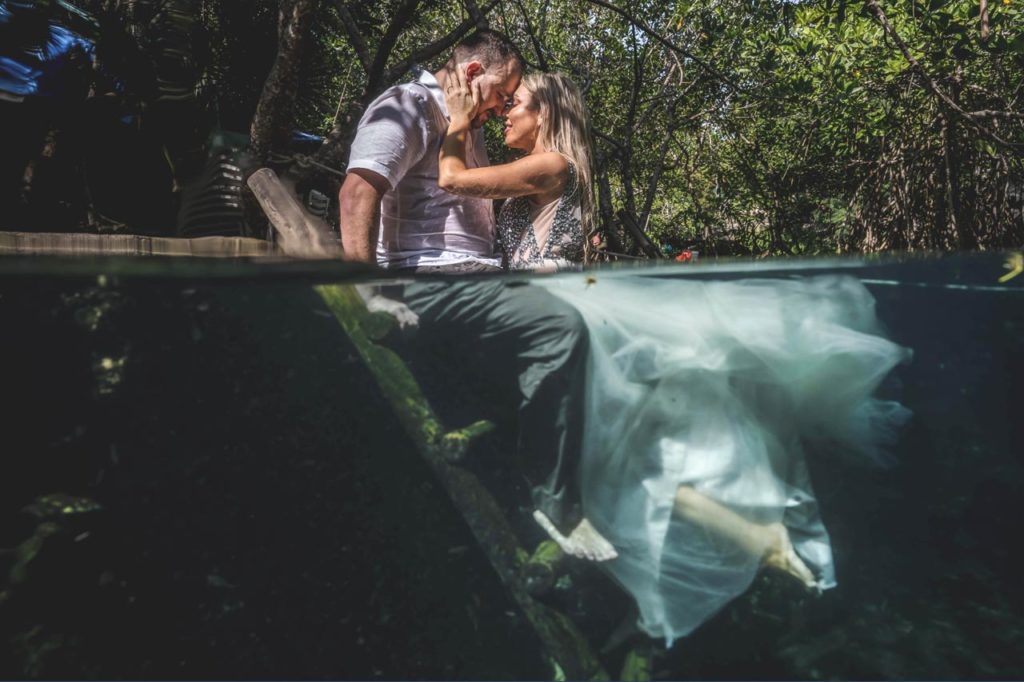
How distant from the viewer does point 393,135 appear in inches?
106

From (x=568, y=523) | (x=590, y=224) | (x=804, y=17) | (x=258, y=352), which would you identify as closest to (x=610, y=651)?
(x=568, y=523)

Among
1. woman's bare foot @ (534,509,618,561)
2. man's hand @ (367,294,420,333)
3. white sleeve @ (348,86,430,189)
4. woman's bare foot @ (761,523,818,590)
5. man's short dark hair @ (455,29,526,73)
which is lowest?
woman's bare foot @ (761,523,818,590)

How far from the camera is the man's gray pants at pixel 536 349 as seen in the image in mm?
1802

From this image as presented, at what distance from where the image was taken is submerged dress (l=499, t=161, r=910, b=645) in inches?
74.5

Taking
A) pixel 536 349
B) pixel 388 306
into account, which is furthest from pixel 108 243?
pixel 536 349

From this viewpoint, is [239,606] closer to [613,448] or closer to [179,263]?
[179,263]

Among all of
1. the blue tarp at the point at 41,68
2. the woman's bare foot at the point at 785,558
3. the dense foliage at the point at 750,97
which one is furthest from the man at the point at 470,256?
the blue tarp at the point at 41,68

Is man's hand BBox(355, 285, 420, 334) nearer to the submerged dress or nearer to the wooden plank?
→ the submerged dress

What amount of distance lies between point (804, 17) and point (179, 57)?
4.27 meters

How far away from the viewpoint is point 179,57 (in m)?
5.84

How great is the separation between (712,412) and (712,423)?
0.08ft

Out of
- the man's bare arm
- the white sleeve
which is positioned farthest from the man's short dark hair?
the man's bare arm

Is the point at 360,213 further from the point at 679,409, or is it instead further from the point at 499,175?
the point at 679,409

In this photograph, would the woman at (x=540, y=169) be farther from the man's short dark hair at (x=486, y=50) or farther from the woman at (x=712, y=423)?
the woman at (x=712, y=423)
